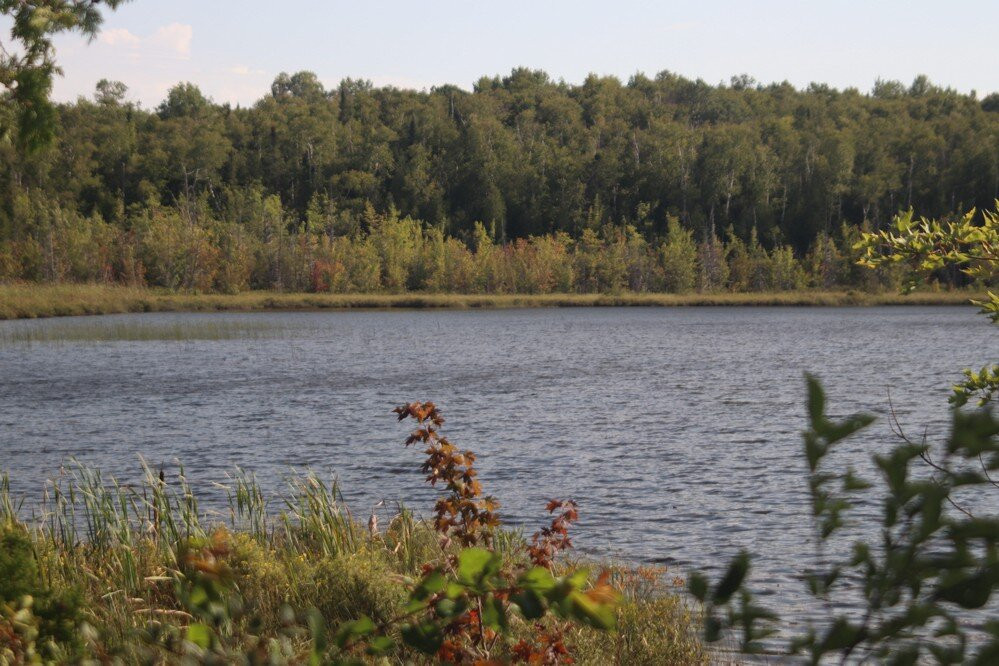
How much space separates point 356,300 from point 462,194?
1750 inches

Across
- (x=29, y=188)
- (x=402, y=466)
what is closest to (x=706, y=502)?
(x=402, y=466)

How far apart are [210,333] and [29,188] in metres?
→ 65.7

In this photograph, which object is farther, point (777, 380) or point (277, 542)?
point (777, 380)

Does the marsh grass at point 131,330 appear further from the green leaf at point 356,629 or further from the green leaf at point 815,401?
the green leaf at point 815,401

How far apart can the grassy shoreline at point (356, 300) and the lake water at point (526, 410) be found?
38.0 feet

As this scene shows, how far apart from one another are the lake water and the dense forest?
Answer: 38.7 m

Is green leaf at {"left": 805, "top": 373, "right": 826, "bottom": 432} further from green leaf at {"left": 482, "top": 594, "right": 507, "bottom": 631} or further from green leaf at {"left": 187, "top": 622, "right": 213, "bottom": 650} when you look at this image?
green leaf at {"left": 187, "top": 622, "right": 213, "bottom": 650}

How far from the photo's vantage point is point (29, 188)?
114750mm

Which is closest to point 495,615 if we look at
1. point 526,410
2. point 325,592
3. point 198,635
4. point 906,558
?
point 198,635

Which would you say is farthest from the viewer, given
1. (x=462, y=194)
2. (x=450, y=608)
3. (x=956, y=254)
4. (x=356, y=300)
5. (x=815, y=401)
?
(x=462, y=194)

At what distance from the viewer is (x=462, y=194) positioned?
136 m

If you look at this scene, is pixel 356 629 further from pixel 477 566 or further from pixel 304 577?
pixel 304 577

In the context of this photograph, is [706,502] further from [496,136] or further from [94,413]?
[496,136]

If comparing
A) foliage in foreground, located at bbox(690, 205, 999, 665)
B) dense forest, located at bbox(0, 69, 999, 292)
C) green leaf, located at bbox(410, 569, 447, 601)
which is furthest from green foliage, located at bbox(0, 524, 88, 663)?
dense forest, located at bbox(0, 69, 999, 292)
